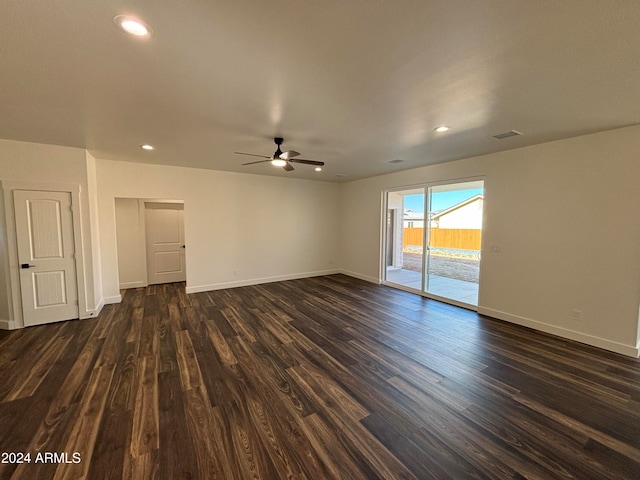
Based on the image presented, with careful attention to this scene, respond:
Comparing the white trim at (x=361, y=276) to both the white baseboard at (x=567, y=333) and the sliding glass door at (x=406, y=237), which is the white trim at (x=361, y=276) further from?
the white baseboard at (x=567, y=333)

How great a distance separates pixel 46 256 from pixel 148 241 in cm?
263

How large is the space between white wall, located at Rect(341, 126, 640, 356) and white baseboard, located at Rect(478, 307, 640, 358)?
11 mm

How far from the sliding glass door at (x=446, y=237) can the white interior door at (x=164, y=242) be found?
5.67 meters

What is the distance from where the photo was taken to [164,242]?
22.6 feet

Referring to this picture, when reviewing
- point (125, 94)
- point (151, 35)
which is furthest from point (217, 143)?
point (151, 35)

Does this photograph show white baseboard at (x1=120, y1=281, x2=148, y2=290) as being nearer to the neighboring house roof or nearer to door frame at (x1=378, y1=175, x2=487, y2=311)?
door frame at (x1=378, y1=175, x2=487, y2=311)

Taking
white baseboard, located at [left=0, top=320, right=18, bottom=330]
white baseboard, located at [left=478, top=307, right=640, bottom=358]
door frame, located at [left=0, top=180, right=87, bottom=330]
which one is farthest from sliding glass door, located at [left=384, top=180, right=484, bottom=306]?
white baseboard, located at [left=0, top=320, right=18, bottom=330]

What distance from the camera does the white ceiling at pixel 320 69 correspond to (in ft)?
4.79

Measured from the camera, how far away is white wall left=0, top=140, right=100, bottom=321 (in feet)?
12.4

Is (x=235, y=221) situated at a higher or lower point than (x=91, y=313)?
higher

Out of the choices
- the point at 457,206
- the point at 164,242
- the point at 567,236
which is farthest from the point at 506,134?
the point at 164,242

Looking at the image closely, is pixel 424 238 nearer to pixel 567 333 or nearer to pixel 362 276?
pixel 362 276

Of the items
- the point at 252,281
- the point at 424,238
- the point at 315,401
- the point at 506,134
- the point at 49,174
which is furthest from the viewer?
the point at 252,281

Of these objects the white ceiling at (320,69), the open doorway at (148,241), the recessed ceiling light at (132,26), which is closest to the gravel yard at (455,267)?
the white ceiling at (320,69)
